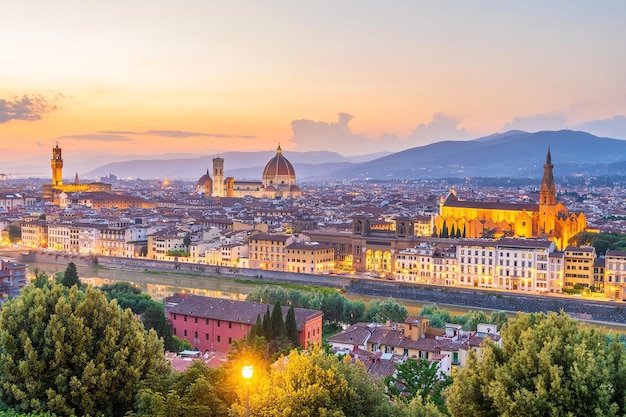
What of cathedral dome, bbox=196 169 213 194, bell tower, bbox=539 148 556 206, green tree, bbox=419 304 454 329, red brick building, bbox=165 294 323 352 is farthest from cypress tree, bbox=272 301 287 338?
cathedral dome, bbox=196 169 213 194

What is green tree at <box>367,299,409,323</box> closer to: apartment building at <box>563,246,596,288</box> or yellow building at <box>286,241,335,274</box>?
apartment building at <box>563,246,596,288</box>

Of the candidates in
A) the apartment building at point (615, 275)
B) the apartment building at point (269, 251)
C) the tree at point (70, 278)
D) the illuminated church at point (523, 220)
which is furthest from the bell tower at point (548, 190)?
the tree at point (70, 278)

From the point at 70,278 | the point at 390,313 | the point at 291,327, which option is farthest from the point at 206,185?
the point at 291,327

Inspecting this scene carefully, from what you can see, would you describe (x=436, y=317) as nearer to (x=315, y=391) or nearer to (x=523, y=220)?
(x=315, y=391)

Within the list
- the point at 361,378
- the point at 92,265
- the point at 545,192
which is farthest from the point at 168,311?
the point at 545,192

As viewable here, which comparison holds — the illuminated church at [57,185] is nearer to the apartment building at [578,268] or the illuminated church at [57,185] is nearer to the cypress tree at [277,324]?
the apartment building at [578,268]
